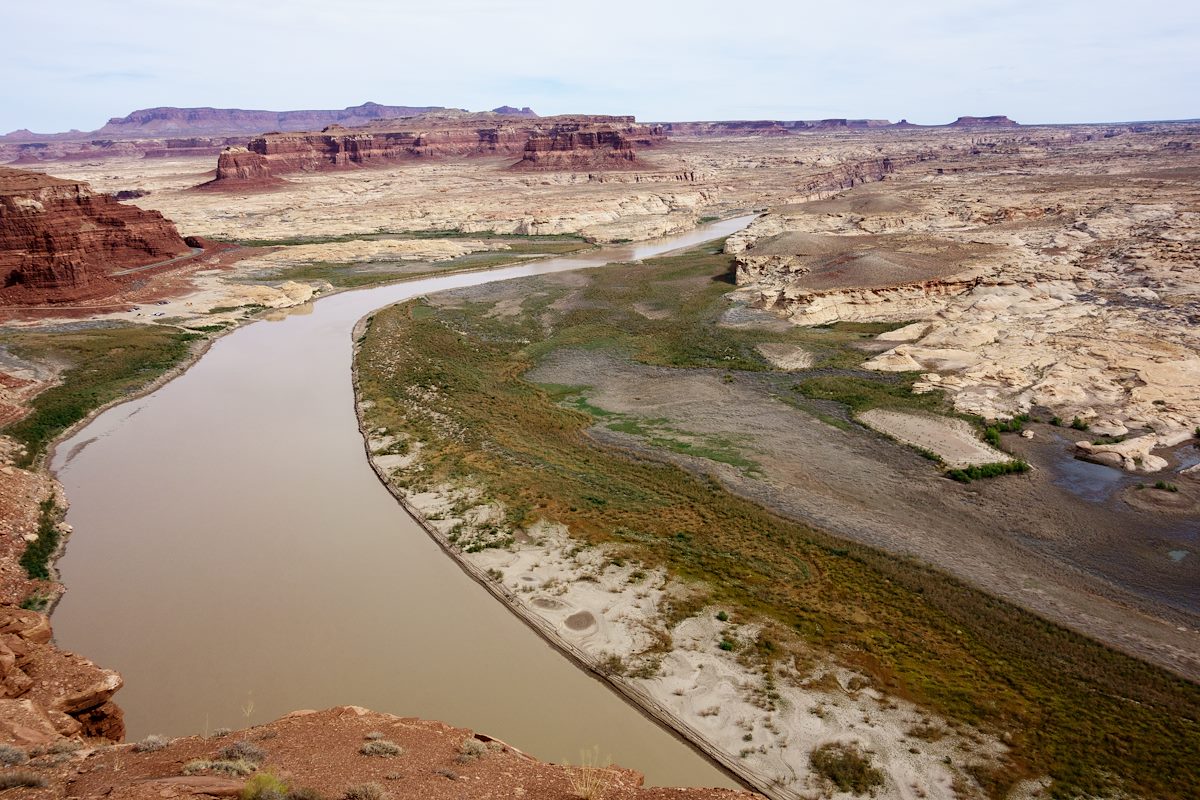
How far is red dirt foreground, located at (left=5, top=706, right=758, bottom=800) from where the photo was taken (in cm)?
853

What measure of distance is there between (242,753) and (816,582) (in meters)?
14.2

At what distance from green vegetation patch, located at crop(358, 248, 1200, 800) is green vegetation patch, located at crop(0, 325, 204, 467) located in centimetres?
1234

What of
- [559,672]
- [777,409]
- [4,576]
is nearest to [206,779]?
[559,672]

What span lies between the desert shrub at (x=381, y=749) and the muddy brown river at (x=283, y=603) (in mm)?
3780

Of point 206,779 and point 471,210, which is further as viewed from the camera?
point 471,210

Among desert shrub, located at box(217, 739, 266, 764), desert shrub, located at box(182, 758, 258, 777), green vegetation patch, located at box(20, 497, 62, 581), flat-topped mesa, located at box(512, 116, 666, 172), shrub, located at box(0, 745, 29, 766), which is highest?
flat-topped mesa, located at box(512, 116, 666, 172)

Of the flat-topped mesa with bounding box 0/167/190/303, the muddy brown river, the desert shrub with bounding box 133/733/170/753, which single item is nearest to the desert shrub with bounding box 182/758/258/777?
the desert shrub with bounding box 133/733/170/753

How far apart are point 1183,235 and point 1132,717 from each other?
5687 cm

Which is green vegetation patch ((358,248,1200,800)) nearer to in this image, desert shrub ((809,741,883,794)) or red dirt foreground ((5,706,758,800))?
desert shrub ((809,741,883,794))

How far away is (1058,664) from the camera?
49.6ft

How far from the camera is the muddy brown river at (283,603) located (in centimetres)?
1459

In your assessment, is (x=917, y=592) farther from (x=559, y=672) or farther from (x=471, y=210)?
(x=471, y=210)

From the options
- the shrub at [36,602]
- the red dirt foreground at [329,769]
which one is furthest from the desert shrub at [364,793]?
the shrub at [36,602]

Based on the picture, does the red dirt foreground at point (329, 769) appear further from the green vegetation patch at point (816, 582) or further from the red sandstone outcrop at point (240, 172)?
the red sandstone outcrop at point (240, 172)
